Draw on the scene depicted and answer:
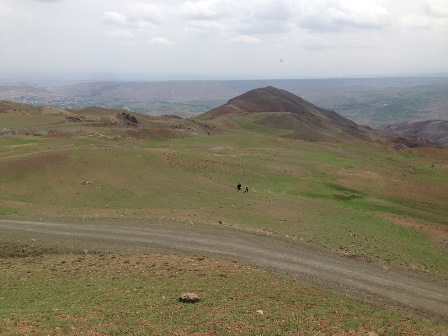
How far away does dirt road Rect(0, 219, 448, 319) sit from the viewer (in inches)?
1164

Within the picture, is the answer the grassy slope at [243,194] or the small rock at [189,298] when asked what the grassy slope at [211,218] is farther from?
the small rock at [189,298]

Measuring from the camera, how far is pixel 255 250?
34938mm

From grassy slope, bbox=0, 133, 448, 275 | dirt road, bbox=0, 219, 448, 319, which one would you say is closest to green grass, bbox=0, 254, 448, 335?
dirt road, bbox=0, 219, 448, 319

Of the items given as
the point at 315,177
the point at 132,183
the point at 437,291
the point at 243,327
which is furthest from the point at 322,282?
the point at 315,177

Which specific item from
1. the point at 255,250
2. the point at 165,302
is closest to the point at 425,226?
the point at 255,250

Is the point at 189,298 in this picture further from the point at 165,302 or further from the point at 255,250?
the point at 255,250

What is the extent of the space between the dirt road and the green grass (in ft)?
7.38

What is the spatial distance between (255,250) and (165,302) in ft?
44.2

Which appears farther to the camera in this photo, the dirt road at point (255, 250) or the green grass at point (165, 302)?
the dirt road at point (255, 250)

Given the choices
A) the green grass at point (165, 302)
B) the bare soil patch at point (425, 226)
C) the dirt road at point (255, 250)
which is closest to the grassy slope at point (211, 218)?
the green grass at point (165, 302)

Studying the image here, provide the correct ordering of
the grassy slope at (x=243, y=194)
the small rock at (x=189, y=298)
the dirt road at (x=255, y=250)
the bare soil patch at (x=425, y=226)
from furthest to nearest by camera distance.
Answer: the bare soil patch at (x=425, y=226)
the grassy slope at (x=243, y=194)
the dirt road at (x=255, y=250)
the small rock at (x=189, y=298)

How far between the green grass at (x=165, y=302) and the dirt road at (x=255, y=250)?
7.38 feet

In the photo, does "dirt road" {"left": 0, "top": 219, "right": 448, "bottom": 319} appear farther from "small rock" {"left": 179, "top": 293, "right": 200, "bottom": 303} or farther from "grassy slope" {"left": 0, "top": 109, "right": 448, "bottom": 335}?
"small rock" {"left": 179, "top": 293, "right": 200, "bottom": 303}

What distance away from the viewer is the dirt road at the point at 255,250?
29.6m
